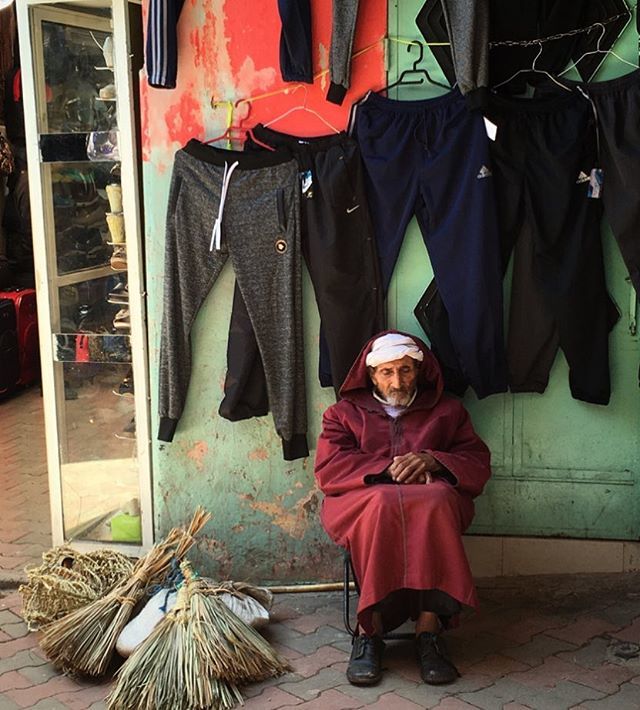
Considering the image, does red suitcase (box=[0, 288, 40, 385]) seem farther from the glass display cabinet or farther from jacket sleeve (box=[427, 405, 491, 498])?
jacket sleeve (box=[427, 405, 491, 498])

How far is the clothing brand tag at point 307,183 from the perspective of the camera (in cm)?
445

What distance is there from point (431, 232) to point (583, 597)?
175 cm

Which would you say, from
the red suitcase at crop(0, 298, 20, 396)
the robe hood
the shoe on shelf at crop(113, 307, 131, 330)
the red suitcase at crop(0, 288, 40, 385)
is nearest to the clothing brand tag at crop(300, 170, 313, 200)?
the robe hood

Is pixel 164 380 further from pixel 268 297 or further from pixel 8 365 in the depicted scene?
pixel 8 365

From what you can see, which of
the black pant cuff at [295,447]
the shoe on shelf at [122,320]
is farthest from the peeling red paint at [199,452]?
the shoe on shelf at [122,320]

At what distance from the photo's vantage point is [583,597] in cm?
459

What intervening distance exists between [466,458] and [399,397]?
1.21 feet

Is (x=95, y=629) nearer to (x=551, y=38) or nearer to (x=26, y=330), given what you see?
(x=551, y=38)

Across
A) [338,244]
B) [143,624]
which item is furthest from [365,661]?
[338,244]

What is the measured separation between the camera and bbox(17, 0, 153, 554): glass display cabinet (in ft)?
15.5

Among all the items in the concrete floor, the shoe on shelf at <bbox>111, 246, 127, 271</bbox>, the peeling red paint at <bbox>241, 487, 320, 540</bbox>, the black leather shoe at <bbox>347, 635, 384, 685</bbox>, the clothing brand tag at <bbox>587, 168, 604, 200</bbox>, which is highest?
the clothing brand tag at <bbox>587, 168, 604, 200</bbox>

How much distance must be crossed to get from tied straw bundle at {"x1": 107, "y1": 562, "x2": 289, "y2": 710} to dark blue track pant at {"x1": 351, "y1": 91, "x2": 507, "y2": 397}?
4.69ft

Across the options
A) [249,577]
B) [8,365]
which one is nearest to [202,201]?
[249,577]

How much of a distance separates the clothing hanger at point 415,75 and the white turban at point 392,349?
1.08 m
